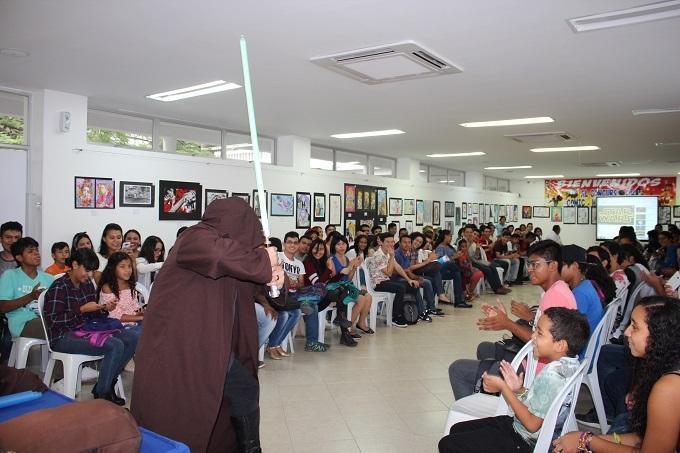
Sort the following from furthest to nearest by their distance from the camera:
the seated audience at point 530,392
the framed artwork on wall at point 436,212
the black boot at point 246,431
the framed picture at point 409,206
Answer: the framed artwork on wall at point 436,212
the framed picture at point 409,206
the seated audience at point 530,392
the black boot at point 246,431

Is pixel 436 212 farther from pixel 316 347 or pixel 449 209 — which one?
pixel 316 347

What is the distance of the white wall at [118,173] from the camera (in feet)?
19.4

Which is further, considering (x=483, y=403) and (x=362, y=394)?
(x=362, y=394)

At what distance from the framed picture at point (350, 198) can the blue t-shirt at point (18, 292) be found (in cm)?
687

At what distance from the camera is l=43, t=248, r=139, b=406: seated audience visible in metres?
3.59

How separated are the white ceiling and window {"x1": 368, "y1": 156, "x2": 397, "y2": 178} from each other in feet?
12.2

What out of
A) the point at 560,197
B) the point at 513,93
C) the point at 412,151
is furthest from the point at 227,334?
the point at 560,197

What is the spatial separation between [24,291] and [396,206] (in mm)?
8962

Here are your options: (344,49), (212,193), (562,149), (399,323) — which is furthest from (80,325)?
(562,149)

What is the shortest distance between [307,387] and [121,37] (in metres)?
3.23

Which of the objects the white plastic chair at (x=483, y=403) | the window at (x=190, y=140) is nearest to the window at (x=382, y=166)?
the window at (x=190, y=140)

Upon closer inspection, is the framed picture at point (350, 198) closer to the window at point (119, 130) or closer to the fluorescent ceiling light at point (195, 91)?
the window at point (119, 130)

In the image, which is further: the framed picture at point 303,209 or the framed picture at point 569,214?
the framed picture at point 569,214

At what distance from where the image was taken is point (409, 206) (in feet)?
41.7
